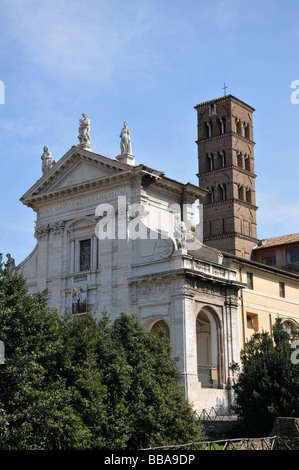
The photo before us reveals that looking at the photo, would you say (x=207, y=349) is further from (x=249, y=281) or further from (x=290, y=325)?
(x=290, y=325)

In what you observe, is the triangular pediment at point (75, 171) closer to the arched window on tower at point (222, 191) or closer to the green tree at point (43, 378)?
the green tree at point (43, 378)

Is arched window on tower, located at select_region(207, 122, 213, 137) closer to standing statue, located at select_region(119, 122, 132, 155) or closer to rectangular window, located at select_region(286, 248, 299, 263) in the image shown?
rectangular window, located at select_region(286, 248, 299, 263)

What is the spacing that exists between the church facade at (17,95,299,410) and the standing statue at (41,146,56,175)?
0.07 metres

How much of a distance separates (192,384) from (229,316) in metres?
5.87

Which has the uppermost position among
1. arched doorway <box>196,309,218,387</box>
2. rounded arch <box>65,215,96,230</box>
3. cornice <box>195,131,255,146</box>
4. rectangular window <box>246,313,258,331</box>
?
cornice <box>195,131,255,146</box>

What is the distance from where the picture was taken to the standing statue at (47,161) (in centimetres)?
4556

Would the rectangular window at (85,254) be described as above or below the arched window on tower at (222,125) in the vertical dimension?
below

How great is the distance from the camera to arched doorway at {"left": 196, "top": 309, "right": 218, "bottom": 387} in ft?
125

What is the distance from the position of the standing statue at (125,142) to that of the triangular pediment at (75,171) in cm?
157

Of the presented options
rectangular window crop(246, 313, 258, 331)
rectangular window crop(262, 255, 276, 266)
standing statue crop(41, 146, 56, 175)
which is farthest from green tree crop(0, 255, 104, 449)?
rectangular window crop(262, 255, 276, 266)

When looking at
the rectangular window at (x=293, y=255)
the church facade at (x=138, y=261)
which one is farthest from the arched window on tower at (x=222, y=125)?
the church facade at (x=138, y=261)
